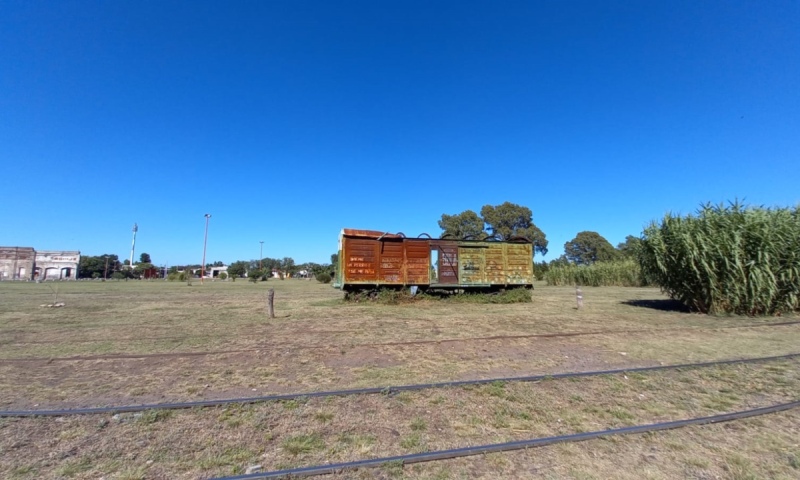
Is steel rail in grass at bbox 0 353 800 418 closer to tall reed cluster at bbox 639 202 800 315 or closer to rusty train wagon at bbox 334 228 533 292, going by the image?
tall reed cluster at bbox 639 202 800 315

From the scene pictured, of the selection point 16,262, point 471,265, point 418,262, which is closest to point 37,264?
point 16,262

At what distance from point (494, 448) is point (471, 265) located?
13360 mm

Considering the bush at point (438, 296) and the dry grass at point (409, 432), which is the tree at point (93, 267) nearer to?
the bush at point (438, 296)

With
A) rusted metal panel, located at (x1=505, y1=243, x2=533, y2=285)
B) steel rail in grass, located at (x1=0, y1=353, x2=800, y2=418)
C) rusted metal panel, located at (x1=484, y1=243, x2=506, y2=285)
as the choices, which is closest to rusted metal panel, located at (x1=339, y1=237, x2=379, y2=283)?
rusted metal panel, located at (x1=484, y1=243, x2=506, y2=285)

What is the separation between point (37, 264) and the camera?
7744 cm

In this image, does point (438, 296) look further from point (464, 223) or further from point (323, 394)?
point (464, 223)

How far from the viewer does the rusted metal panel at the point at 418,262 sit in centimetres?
1573

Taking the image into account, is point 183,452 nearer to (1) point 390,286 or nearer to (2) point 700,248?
(1) point 390,286

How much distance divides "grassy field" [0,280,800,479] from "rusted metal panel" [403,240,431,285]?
645 centimetres

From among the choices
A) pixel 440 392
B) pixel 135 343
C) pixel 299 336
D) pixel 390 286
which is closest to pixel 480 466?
pixel 440 392

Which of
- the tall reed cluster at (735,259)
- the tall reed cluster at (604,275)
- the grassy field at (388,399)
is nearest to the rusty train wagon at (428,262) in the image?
the tall reed cluster at (735,259)

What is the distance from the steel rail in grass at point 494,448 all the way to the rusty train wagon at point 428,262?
39.6 feet

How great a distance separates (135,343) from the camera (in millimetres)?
7684

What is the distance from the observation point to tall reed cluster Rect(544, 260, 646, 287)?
32.6 metres
